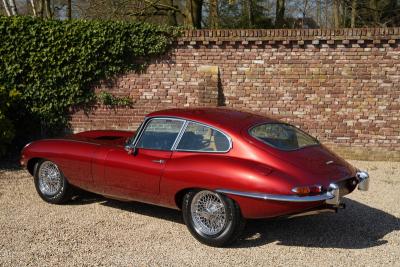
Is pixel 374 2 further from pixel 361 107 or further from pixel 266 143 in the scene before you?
pixel 266 143

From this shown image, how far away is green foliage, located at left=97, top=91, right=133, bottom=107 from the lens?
10539 mm

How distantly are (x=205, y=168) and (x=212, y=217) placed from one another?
0.51 metres

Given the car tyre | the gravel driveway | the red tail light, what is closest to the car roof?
the red tail light

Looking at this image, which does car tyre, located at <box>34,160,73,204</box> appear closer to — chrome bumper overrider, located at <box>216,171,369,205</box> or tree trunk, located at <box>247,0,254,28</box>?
chrome bumper overrider, located at <box>216,171,369,205</box>

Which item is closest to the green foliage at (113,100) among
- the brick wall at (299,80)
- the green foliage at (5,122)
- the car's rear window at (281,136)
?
the brick wall at (299,80)

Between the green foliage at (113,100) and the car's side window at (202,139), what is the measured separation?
17.0 ft

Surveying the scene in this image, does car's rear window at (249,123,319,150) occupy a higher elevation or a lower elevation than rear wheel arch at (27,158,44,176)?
higher

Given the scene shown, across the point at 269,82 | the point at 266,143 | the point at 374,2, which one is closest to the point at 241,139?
the point at 266,143

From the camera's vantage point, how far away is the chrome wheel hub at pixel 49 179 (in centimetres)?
663

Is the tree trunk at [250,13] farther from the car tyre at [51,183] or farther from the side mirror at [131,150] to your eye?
the side mirror at [131,150]

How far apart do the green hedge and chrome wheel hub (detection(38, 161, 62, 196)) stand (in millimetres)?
3894

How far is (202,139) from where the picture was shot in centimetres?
546

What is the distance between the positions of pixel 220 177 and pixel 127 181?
4.23 ft

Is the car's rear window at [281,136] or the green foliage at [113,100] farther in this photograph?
the green foliage at [113,100]
